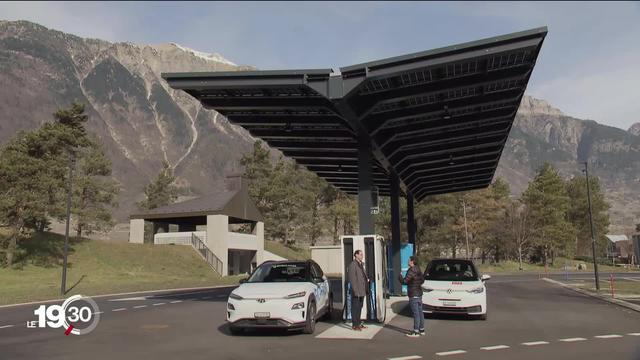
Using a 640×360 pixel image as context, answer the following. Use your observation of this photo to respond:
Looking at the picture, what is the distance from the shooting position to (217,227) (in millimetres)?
47656

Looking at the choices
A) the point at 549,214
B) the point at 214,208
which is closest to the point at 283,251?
the point at 214,208

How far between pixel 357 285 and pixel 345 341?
1469 millimetres

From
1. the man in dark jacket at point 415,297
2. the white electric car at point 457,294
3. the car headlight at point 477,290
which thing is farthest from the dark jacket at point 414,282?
the car headlight at point 477,290

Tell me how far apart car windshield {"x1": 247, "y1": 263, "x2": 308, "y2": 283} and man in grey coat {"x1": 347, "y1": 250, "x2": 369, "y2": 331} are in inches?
49.8

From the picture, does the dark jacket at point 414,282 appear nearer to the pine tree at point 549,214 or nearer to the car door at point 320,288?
the car door at point 320,288

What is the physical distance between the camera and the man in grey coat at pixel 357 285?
480 inches

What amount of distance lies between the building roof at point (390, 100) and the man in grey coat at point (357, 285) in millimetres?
3842

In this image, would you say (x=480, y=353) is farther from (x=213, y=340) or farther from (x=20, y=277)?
(x=20, y=277)

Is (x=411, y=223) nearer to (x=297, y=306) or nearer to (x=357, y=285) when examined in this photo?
(x=357, y=285)

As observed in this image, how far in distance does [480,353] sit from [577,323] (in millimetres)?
5692

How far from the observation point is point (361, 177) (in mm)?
15023

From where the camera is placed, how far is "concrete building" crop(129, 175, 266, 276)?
4766cm

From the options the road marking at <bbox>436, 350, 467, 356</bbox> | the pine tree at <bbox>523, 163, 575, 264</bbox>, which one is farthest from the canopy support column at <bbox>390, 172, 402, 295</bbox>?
the pine tree at <bbox>523, 163, 575, 264</bbox>

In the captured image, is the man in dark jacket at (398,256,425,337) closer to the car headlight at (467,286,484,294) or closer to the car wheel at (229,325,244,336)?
the car headlight at (467,286,484,294)
